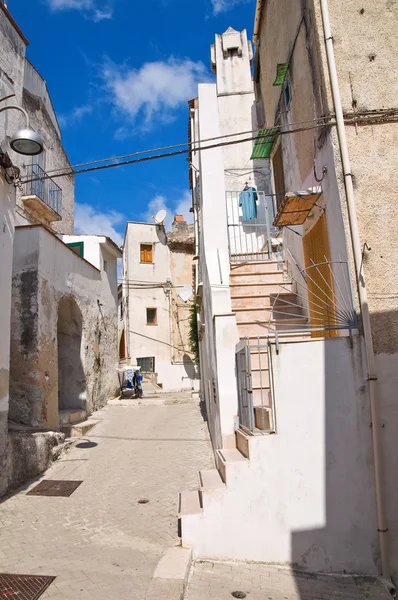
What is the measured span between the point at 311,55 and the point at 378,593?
23.2ft

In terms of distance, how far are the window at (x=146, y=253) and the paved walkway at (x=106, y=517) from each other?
55.4 ft

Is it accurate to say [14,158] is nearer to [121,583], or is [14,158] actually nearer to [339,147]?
[339,147]

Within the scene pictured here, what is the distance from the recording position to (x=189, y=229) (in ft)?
93.3

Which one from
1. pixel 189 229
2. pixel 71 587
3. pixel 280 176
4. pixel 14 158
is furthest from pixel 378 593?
pixel 189 229

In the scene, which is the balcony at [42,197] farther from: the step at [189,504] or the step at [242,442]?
the step at [189,504]

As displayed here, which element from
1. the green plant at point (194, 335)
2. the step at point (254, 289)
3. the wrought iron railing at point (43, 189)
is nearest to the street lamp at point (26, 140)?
the step at point (254, 289)

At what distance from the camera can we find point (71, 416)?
11352 mm

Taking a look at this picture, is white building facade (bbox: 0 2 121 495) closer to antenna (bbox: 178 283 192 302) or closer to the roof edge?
the roof edge

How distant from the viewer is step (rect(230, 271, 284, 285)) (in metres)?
8.37

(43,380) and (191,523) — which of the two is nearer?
(191,523)

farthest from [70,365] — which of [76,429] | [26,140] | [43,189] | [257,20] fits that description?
[257,20]

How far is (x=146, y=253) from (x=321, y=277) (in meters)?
21.1

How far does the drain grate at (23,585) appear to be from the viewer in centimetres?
395

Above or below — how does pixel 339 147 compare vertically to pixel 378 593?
above
